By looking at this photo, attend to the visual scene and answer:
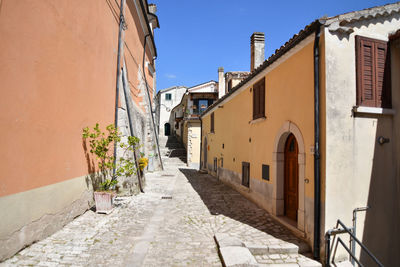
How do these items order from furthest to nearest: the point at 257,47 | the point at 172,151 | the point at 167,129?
the point at 167,129 → the point at 172,151 → the point at 257,47

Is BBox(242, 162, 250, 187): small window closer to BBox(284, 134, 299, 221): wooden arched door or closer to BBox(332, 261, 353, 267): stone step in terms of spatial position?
BBox(284, 134, 299, 221): wooden arched door

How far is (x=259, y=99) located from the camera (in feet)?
26.5

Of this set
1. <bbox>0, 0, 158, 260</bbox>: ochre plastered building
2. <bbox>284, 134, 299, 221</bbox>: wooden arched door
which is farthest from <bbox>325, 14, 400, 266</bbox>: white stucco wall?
<bbox>0, 0, 158, 260</bbox>: ochre plastered building

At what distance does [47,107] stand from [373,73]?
6.76 meters

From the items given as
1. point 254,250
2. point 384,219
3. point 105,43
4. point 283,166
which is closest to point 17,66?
point 105,43

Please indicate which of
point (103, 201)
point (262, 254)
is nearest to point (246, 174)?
point (262, 254)

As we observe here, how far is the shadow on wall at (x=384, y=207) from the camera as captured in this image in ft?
Answer: 16.5

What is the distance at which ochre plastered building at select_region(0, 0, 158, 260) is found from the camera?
3.97 m

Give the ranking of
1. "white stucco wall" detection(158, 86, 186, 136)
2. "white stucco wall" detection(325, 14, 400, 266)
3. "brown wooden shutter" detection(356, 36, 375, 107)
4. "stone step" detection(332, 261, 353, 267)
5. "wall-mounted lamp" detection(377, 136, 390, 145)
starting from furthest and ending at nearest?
"white stucco wall" detection(158, 86, 186, 136) < "wall-mounted lamp" detection(377, 136, 390, 145) < "brown wooden shutter" detection(356, 36, 375, 107) < "white stucco wall" detection(325, 14, 400, 266) < "stone step" detection(332, 261, 353, 267)

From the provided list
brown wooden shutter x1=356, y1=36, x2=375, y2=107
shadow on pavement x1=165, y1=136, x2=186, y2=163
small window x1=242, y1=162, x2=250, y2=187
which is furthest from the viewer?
shadow on pavement x1=165, y1=136, x2=186, y2=163

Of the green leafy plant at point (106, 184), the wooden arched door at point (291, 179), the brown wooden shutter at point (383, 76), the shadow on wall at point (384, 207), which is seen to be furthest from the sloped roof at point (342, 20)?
the green leafy plant at point (106, 184)

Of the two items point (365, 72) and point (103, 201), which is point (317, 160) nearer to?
point (365, 72)

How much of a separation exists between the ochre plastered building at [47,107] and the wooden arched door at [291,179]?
18.3ft

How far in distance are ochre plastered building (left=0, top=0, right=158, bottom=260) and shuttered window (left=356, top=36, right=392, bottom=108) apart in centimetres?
630
